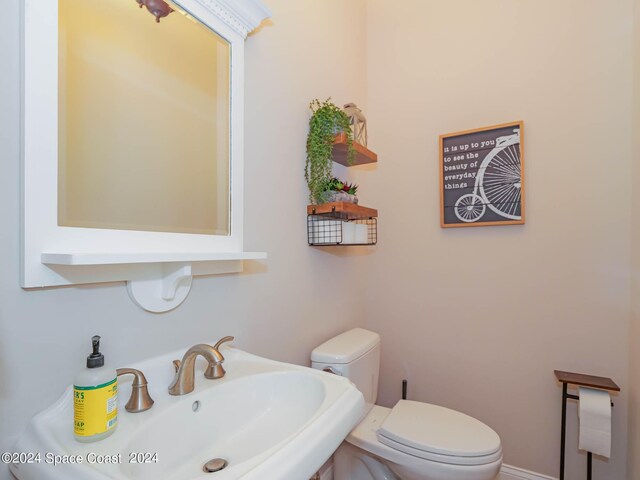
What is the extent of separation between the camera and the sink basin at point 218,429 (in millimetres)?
512

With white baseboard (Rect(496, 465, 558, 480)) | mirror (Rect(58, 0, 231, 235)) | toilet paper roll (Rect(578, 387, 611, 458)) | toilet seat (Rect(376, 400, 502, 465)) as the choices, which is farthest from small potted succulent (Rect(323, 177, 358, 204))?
white baseboard (Rect(496, 465, 558, 480))

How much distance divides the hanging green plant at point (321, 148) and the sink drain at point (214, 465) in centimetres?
94

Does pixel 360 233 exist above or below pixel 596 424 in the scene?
above

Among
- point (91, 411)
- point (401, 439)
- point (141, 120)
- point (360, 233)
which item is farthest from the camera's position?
point (360, 233)

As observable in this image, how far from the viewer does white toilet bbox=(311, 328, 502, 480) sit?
105cm

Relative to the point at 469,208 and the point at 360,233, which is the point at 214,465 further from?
the point at 469,208

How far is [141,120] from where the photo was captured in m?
0.81

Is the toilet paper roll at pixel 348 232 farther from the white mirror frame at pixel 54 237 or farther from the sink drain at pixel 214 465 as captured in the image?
the sink drain at pixel 214 465

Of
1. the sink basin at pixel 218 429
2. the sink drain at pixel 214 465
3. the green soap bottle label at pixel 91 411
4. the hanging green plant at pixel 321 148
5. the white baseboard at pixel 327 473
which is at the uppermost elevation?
the hanging green plant at pixel 321 148

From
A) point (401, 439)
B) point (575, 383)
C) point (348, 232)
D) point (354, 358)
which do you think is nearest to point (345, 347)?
point (354, 358)

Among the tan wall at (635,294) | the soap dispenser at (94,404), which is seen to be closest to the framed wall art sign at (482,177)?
the tan wall at (635,294)

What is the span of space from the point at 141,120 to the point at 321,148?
0.71 metres

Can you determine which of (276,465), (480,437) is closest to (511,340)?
(480,437)

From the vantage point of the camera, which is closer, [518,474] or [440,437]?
[440,437]
